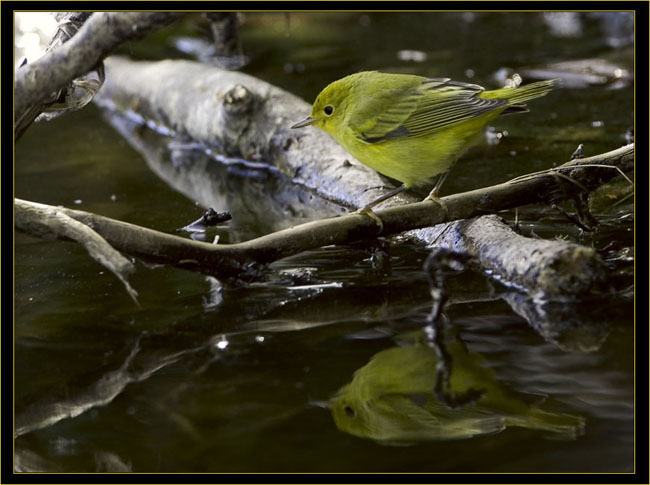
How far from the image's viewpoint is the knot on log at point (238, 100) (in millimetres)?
7473

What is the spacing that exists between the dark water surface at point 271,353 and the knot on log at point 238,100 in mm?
833

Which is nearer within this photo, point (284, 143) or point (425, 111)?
point (425, 111)

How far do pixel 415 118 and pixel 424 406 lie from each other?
2.05m

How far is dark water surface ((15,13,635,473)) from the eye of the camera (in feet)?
10.2

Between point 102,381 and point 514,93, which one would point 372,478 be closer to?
point 102,381

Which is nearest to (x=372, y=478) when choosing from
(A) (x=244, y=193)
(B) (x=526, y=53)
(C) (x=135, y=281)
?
(C) (x=135, y=281)

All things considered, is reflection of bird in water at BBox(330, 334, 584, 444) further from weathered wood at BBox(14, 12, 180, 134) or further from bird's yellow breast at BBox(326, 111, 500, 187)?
weathered wood at BBox(14, 12, 180, 134)

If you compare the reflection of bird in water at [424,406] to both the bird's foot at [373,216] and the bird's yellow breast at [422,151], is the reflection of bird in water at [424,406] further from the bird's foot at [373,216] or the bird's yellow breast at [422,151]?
the bird's yellow breast at [422,151]

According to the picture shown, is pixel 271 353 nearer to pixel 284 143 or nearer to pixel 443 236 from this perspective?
pixel 443 236

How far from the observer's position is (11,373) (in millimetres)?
3758

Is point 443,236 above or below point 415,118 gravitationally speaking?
below

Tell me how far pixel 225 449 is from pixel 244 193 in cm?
393

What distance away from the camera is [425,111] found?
4922 mm

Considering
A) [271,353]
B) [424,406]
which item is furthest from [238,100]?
[424,406]
